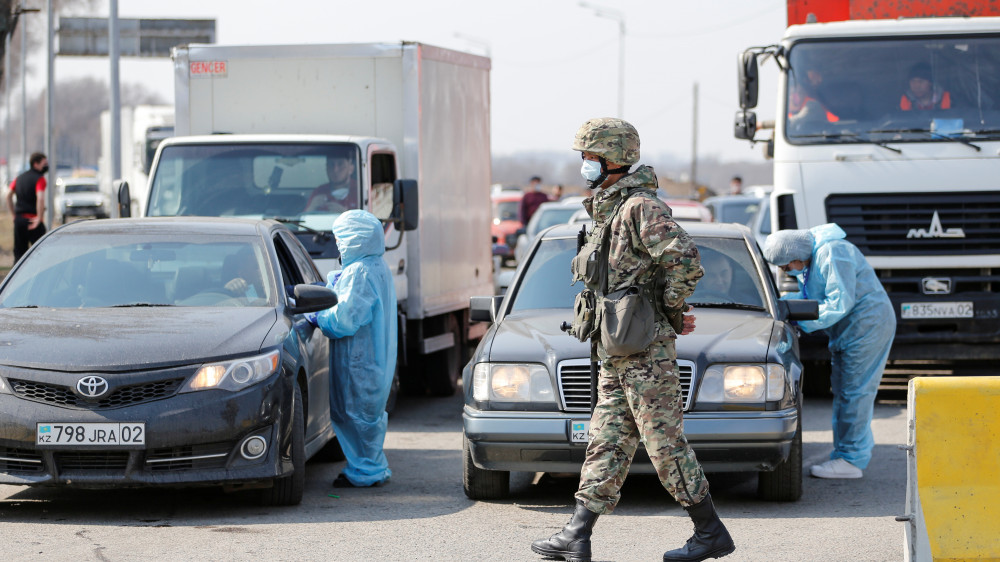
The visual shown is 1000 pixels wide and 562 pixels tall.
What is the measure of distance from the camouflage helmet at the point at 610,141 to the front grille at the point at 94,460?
270cm

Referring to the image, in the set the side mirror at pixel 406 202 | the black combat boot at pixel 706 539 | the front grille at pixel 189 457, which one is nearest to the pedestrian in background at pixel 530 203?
the side mirror at pixel 406 202

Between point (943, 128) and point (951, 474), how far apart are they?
21.8 ft

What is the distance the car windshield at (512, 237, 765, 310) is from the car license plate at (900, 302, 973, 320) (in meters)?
3.78

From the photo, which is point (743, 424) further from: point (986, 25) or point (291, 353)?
point (986, 25)

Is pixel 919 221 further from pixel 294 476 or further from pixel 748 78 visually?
pixel 294 476

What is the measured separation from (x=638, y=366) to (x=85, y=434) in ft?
8.80

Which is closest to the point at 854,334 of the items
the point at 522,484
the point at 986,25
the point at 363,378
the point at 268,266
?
the point at 522,484

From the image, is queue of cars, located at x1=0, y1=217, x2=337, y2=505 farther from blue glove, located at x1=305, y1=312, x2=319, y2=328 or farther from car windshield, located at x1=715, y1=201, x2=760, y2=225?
car windshield, located at x1=715, y1=201, x2=760, y2=225

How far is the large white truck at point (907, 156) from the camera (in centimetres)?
1175

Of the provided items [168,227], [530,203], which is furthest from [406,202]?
[530,203]

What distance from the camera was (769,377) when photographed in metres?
7.33

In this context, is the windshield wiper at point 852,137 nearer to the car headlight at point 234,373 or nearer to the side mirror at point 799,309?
the side mirror at point 799,309

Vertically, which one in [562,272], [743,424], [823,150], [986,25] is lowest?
[743,424]

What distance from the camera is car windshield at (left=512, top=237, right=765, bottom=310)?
846 centimetres
